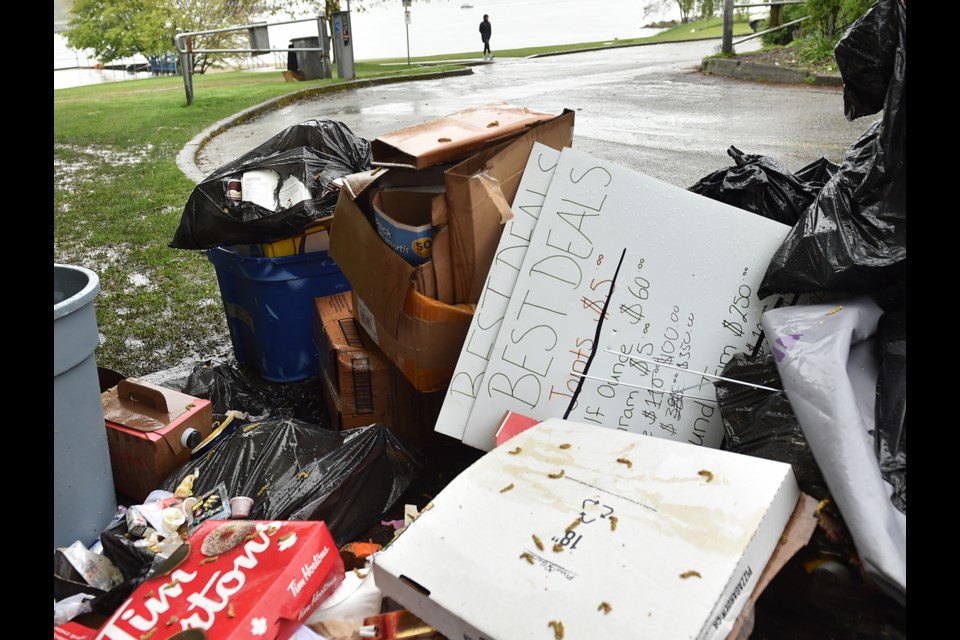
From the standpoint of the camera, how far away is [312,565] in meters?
1.63

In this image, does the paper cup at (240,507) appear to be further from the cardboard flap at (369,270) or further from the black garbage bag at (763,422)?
the black garbage bag at (763,422)

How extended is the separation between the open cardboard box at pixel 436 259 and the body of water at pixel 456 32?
22605 mm

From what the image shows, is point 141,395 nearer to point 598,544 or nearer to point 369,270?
point 369,270

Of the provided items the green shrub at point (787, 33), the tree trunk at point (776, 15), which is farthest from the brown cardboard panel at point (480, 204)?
the tree trunk at point (776, 15)

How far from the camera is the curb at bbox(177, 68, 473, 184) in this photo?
23.6 feet

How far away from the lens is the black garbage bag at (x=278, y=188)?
2.82 metres

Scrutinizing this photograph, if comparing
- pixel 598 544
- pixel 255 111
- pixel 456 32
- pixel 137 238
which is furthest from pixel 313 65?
pixel 456 32

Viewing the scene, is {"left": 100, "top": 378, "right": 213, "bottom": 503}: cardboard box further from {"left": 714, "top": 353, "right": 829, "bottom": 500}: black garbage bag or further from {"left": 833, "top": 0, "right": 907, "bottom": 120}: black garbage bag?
{"left": 833, "top": 0, "right": 907, "bottom": 120}: black garbage bag

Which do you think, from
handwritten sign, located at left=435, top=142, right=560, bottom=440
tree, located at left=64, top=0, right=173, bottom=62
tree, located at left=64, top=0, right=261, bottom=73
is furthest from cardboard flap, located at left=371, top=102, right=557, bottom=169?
tree, located at left=64, top=0, right=173, bottom=62

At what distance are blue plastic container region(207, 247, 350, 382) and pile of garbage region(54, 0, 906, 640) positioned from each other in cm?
1

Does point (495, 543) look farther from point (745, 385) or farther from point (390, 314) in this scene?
point (390, 314)

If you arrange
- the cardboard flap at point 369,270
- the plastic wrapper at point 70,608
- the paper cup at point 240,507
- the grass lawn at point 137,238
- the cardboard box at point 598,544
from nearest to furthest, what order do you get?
the cardboard box at point 598,544, the plastic wrapper at point 70,608, the paper cup at point 240,507, the cardboard flap at point 369,270, the grass lawn at point 137,238

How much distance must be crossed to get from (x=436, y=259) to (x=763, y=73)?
33.7 ft

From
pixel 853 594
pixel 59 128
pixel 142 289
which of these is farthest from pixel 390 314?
pixel 59 128
